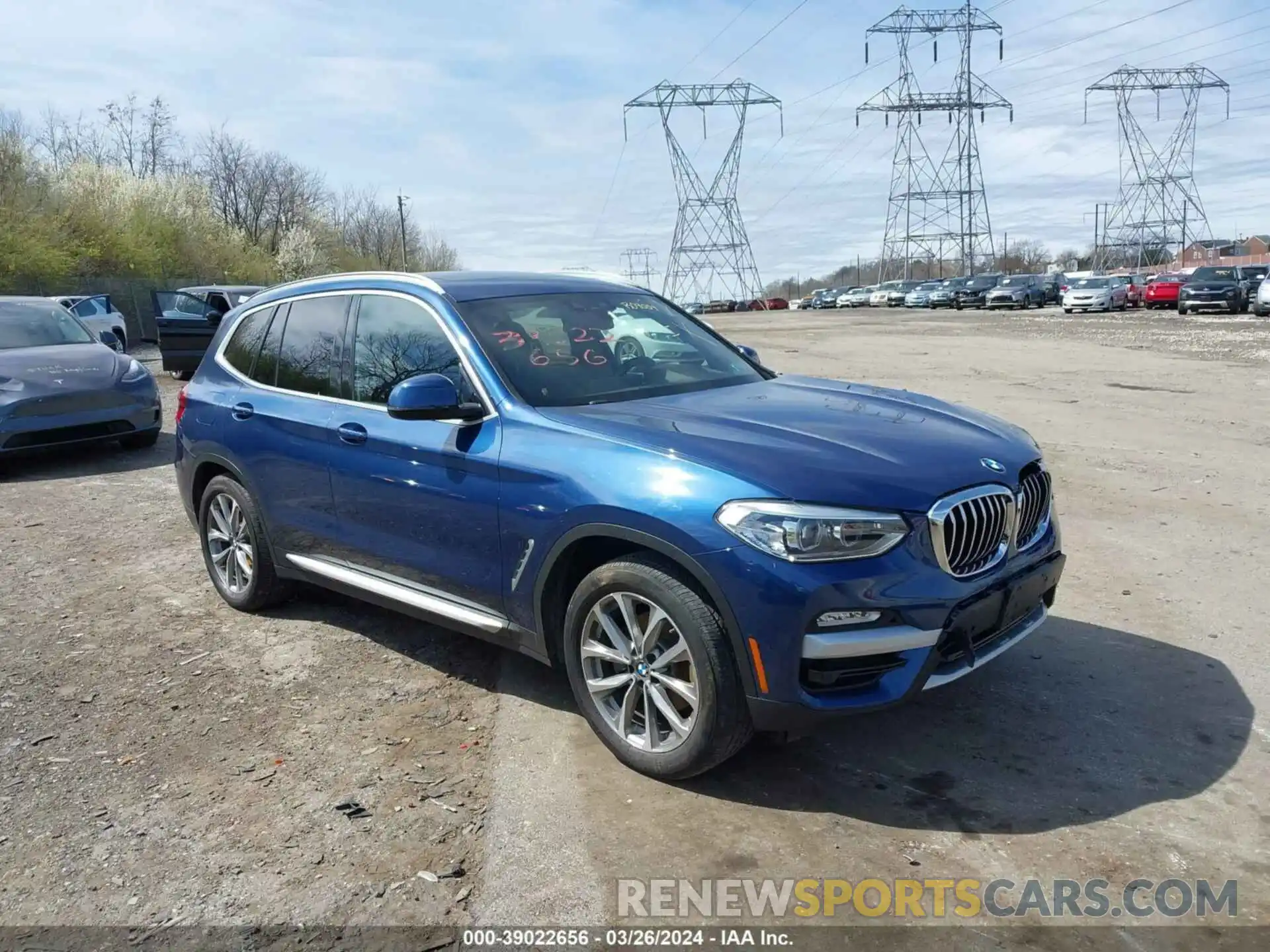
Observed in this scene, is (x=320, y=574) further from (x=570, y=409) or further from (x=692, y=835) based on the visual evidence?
(x=692, y=835)

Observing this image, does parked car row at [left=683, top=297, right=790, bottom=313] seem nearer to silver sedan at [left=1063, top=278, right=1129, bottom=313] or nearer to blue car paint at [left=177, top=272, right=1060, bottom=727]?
silver sedan at [left=1063, top=278, right=1129, bottom=313]

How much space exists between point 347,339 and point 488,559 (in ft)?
4.95

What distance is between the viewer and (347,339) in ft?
15.6

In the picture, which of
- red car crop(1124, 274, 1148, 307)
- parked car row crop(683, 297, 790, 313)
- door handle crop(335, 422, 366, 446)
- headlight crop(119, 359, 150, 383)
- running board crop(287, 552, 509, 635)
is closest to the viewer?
running board crop(287, 552, 509, 635)

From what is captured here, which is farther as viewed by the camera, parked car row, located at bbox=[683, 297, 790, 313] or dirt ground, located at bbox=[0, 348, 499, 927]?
parked car row, located at bbox=[683, 297, 790, 313]

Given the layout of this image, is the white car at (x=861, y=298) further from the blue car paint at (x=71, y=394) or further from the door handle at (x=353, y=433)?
the door handle at (x=353, y=433)

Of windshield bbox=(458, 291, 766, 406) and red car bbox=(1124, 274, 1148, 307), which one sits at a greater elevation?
red car bbox=(1124, 274, 1148, 307)

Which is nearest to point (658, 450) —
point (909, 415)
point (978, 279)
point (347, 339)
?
point (909, 415)

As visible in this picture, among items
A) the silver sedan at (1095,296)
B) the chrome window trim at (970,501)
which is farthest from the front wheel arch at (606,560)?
the silver sedan at (1095,296)

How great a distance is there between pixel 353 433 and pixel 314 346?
0.74 metres

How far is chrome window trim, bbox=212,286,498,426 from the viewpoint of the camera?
13.3 feet

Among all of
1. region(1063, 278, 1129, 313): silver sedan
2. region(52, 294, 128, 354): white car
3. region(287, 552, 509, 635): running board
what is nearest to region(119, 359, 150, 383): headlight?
region(287, 552, 509, 635): running board

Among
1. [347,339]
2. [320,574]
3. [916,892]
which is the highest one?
[347,339]

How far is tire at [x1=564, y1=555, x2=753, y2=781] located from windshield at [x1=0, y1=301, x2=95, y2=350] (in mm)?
9002
